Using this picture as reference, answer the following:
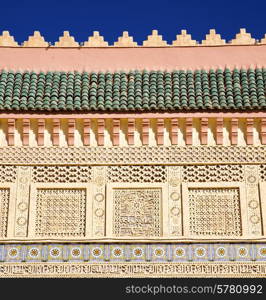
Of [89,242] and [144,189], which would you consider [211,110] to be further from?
[89,242]

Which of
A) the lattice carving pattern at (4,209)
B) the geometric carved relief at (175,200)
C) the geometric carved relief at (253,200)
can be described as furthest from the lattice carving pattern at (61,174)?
the geometric carved relief at (253,200)

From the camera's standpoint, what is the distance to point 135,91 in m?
11.5

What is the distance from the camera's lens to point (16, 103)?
36.8 feet

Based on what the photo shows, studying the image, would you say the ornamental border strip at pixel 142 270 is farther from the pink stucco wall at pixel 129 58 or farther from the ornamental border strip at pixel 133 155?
the pink stucco wall at pixel 129 58

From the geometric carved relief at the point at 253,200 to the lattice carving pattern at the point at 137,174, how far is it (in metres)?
1.11

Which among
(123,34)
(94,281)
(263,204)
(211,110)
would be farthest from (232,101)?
(94,281)

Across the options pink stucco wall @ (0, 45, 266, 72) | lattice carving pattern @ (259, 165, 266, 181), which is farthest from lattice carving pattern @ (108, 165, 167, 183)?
pink stucco wall @ (0, 45, 266, 72)

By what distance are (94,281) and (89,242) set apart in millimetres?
541

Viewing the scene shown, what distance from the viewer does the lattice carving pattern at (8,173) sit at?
1102 centimetres

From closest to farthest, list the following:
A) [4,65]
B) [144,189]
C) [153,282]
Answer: [153,282], [144,189], [4,65]

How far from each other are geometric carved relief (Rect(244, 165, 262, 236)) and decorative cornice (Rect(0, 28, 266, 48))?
226 cm

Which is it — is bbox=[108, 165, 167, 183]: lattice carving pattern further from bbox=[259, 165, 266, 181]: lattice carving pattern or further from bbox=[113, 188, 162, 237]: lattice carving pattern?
bbox=[259, 165, 266, 181]: lattice carving pattern

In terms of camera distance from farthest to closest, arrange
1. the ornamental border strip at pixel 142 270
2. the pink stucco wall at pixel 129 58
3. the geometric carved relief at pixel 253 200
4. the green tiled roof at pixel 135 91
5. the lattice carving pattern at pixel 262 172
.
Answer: the pink stucco wall at pixel 129 58 → the green tiled roof at pixel 135 91 → the lattice carving pattern at pixel 262 172 → the geometric carved relief at pixel 253 200 → the ornamental border strip at pixel 142 270

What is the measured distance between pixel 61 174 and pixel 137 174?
40.2 inches
